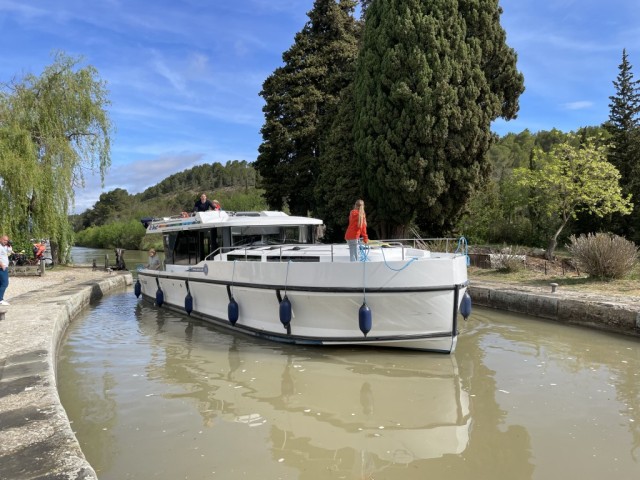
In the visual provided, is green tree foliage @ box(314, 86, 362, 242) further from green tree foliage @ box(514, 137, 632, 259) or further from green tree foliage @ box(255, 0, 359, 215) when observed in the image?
→ green tree foliage @ box(514, 137, 632, 259)

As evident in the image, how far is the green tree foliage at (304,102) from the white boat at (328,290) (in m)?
13.3

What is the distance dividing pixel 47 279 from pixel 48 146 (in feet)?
17.8

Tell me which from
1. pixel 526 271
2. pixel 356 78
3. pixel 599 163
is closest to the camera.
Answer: pixel 526 271

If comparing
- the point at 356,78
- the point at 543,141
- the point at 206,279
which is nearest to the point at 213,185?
the point at 543,141

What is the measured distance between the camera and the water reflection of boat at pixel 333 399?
4680 mm

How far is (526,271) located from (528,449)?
37.1 ft

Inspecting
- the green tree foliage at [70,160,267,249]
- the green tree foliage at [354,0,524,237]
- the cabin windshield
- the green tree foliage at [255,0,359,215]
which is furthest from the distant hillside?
the cabin windshield

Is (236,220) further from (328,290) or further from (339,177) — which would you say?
(339,177)

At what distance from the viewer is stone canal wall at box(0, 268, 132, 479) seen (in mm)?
3330

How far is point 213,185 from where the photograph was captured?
423 ft

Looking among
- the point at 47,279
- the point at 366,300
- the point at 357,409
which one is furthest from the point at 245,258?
the point at 47,279

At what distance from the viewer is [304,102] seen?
77.6 feet

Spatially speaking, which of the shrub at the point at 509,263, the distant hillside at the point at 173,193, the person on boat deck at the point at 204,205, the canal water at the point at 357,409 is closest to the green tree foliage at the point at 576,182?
the shrub at the point at 509,263

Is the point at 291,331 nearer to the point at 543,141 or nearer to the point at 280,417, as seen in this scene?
the point at 280,417
